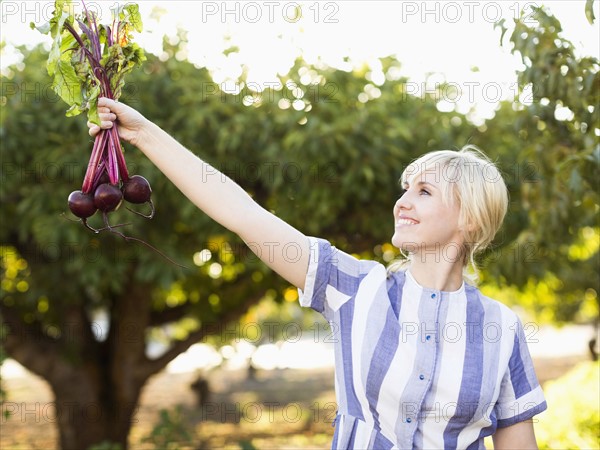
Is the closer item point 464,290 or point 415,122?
point 464,290

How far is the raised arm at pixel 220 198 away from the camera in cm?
178

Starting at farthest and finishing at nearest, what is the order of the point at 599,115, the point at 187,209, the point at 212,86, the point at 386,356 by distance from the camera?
the point at 212,86 → the point at 187,209 → the point at 599,115 → the point at 386,356

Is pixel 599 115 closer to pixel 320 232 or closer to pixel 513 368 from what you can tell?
pixel 513 368

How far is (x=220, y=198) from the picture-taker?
181 centimetres

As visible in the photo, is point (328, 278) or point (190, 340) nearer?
point (328, 278)

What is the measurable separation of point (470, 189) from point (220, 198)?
654 millimetres

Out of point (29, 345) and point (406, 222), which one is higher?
point (29, 345)

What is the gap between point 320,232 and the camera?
5.45 m

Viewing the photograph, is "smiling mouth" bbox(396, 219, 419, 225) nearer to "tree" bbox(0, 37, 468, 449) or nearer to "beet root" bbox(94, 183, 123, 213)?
"beet root" bbox(94, 183, 123, 213)

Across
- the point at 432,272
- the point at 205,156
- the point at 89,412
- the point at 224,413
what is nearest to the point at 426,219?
the point at 432,272

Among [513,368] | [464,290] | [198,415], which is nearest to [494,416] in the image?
[513,368]

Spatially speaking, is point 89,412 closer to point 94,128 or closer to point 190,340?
point 190,340

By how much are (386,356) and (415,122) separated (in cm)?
363

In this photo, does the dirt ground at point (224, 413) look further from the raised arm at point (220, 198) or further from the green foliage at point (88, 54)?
the green foliage at point (88, 54)
